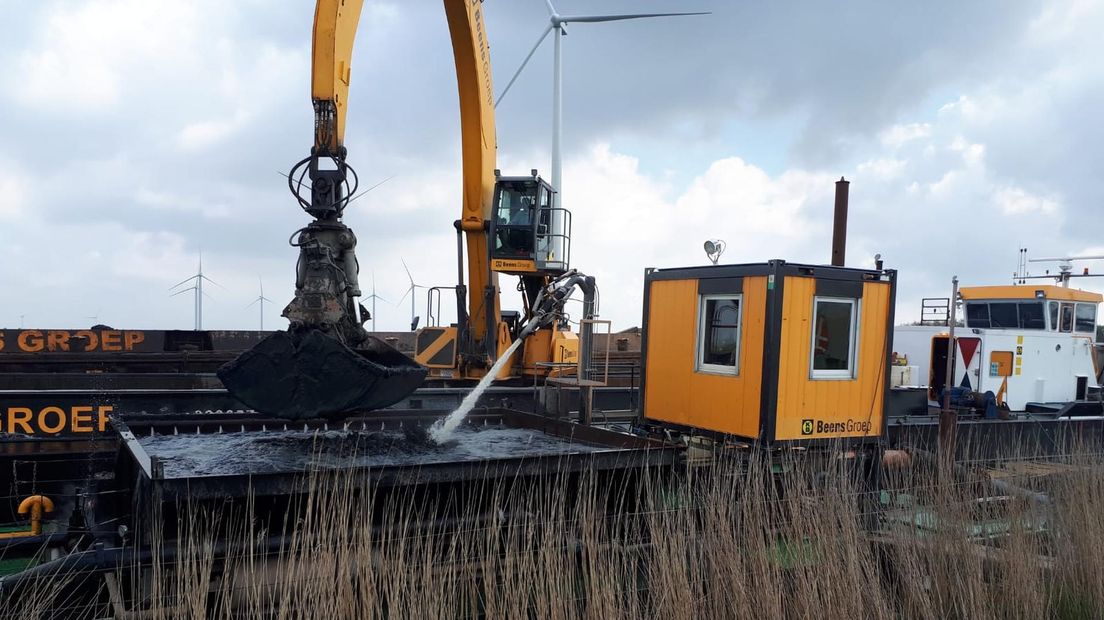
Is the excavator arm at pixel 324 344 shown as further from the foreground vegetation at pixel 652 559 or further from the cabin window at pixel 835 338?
the cabin window at pixel 835 338

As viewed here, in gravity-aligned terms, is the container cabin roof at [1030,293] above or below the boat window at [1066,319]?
above

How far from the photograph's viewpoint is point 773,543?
4.63m

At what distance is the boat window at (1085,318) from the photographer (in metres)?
13.1

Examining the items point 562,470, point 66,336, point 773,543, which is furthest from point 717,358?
point 66,336

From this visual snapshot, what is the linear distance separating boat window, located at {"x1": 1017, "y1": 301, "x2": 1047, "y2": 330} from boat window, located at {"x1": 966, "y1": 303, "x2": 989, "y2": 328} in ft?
1.85

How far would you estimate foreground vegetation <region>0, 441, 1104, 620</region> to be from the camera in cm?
390

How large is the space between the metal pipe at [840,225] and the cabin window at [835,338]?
3.15 m

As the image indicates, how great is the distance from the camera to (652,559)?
4641mm

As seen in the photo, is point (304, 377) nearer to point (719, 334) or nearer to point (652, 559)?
point (652, 559)

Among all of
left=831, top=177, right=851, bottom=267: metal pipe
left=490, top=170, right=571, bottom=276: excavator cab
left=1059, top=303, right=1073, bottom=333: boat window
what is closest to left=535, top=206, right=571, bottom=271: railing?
left=490, top=170, right=571, bottom=276: excavator cab

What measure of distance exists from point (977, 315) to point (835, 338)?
803cm

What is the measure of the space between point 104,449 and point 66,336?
30.4 feet

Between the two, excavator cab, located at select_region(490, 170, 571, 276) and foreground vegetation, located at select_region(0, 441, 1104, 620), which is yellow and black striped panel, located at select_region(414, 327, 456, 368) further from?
foreground vegetation, located at select_region(0, 441, 1104, 620)

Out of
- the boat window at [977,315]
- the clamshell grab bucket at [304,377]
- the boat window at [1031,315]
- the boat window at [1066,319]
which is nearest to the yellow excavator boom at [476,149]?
the clamshell grab bucket at [304,377]
